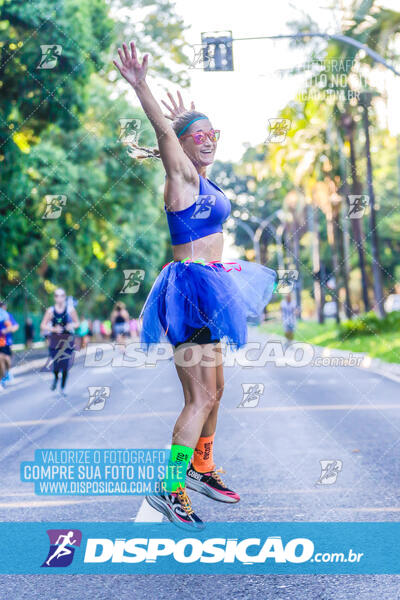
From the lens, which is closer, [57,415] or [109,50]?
[57,415]

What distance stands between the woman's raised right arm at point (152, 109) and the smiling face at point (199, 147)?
20 cm

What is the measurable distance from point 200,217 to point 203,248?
142 millimetres

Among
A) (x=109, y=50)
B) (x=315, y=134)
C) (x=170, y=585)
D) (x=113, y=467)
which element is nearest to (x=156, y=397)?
(x=113, y=467)

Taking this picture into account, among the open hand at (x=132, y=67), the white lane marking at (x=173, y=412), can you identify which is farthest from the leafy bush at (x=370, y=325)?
the open hand at (x=132, y=67)

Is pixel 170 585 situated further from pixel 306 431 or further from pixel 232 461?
pixel 306 431

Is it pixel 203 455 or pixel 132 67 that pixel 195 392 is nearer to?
pixel 203 455

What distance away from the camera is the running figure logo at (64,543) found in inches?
151

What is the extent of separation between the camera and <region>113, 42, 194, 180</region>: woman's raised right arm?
3361mm

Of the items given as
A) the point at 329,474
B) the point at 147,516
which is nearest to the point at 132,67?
the point at 147,516

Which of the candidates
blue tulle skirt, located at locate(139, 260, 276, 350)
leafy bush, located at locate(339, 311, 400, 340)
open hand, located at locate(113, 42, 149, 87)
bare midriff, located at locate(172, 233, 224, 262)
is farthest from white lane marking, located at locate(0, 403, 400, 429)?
leafy bush, located at locate(339, 311, 400, 340)

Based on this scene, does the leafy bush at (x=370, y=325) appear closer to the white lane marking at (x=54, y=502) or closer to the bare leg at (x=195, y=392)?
the white lane marking at (x=54, y=502)

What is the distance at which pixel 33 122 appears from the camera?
71.4 feet

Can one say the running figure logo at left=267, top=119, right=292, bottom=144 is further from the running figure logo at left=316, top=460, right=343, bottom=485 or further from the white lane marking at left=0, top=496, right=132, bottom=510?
the white lane marking at left=0, top=496, right=132, bottom=510

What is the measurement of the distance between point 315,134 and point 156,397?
2202 centimetres
